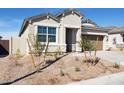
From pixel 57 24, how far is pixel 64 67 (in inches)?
310

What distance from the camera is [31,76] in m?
A: 12.1

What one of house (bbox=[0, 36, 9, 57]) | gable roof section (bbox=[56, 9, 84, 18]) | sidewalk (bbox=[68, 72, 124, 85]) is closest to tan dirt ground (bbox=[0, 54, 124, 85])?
sidewalk (bbox=[68, 72, 124, 85])

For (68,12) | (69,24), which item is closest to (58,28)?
(69,24)

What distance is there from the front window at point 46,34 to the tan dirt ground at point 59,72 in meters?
4.41

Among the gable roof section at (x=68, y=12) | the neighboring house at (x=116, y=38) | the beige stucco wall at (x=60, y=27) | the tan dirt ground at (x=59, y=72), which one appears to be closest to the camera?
the tan dirt ground at (x=59, y=72)

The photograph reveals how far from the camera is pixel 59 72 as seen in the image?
1306 cm

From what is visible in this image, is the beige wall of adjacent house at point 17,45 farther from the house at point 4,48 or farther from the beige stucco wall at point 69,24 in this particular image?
the beige stucco wall at point 69,24

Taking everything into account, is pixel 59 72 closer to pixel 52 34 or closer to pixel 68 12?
pixel 52 34

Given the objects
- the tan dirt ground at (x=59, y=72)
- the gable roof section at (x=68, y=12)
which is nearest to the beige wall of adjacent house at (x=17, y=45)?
the gable roof section at (x=68, y=12)

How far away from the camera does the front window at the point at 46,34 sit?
803 inches

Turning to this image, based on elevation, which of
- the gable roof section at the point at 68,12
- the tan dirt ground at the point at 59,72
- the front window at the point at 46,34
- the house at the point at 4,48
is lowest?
the tan dirt ground at the point at 59,72

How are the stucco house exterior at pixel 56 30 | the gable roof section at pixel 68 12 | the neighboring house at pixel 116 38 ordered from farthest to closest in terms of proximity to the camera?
the neighboring house at pixel 116 38, the gable roof section at pixel 68 12, the stucco house exterior at pixel 56 30

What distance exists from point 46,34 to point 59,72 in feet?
26.7
